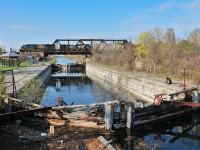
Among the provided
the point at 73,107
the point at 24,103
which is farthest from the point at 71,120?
the point at 24,103

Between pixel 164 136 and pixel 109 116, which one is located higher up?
pixel 109 116

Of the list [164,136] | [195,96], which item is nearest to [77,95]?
[195,96]

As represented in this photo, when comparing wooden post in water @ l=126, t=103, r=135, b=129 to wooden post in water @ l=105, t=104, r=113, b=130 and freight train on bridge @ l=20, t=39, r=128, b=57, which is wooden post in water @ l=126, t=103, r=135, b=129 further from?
freight train on bridge @ l=20, t=39, r=128, b=57

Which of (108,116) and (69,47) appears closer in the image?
(108,116)

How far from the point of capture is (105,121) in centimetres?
1310

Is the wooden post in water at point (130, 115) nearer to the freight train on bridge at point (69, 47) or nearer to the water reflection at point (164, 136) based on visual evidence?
the water reflection at point (164, 136)

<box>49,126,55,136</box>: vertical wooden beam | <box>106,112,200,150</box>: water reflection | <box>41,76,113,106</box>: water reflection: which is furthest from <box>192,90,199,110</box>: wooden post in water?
<box>49,126,55,136</box>: vertical wooden beam

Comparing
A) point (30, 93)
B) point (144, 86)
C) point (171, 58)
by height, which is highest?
point (171, 58)

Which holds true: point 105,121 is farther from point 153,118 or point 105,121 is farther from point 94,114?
point 153,118

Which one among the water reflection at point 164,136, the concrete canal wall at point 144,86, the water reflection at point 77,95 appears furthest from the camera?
the water reflection at point 77,95

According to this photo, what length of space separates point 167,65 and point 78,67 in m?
52.2

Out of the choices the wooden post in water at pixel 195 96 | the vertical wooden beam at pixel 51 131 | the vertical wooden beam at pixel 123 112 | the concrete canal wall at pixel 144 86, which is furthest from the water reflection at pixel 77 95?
the wooden post in water at pixel 195 96

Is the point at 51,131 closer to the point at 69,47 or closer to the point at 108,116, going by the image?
the point at 108,116

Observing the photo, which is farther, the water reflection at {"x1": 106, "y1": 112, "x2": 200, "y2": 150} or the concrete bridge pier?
the concrete bridge pier
